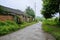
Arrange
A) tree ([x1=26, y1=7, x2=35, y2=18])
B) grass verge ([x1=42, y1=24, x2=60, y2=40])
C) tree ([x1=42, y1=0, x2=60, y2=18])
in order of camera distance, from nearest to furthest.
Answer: grass verge ([x1=42, y1=24, x2=60, y2=40])
tree ([x1=42, y1=0, x2=60, y2=18])
tree ([x1=26, y1=7, x2=35, y2=18])

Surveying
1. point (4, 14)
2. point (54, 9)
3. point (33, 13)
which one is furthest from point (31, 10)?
point (4, 14)

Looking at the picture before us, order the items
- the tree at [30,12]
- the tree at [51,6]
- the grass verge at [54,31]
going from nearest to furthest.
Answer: the grass verge at [54,31]
the tree at [51,6]
the tree at [30,12]

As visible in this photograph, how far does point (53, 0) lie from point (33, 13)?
63126 mm

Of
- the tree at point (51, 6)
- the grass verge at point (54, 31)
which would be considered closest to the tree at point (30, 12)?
the tree at point (51, 6)

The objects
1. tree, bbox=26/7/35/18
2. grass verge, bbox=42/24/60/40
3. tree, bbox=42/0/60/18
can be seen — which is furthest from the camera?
tree, bbox=26/7/35/18

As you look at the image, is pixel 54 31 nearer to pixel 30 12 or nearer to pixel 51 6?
pixel 51 6

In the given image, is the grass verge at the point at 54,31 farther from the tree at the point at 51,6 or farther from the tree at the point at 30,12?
the tree at the point at 30,12

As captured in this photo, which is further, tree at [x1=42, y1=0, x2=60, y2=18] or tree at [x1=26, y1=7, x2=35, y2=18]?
tree at [x1=26, y1=7, x2=35, y2=18]

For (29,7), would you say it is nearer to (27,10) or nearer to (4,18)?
(27,10)

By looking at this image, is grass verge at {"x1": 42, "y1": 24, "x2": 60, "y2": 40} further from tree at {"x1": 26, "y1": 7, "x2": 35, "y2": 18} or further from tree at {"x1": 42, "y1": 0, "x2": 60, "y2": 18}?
tree at {"x1": 26, "y1": 7, "x2": 35, "y2": 18}

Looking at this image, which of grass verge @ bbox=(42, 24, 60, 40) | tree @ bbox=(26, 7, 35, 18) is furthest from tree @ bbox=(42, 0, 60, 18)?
tree @ bbox=(26, 7, 35, 18)

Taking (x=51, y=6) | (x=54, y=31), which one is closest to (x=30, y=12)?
(x=51, y=6)

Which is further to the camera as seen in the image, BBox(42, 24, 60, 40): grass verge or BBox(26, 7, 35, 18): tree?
BBox(26, 7, 35, 18): tree

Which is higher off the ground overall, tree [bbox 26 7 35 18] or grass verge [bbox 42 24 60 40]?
tree [bbox 26 7 35 18]
